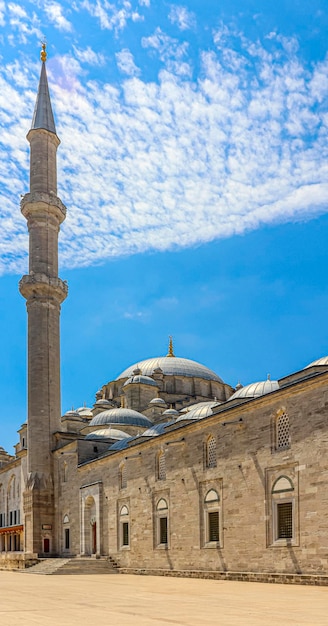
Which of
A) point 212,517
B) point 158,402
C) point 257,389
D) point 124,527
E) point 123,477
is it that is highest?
point 257,389

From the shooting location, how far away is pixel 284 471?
1814 cm

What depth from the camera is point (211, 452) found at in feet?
71.5

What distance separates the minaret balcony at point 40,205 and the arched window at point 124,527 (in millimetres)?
15856

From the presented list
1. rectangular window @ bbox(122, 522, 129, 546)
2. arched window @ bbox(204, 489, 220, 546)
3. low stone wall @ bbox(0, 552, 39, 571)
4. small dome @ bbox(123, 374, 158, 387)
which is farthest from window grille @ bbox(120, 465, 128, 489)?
small dome @ bbox(123, 374, 158, 387)

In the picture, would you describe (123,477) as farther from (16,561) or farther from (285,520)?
(285,520)

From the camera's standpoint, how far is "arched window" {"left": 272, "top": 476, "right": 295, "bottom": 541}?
1788cm

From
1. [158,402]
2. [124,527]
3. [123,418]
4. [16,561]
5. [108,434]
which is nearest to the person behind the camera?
[124,527]

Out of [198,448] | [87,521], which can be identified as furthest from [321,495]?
[87,521]

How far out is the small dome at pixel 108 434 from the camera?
108 ft

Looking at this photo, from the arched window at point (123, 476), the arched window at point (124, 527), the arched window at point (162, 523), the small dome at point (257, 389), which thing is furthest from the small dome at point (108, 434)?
the small dome at point (257, 389)

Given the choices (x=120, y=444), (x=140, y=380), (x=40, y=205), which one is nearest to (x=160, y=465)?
(x=120, y=444)

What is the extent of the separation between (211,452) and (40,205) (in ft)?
60.2

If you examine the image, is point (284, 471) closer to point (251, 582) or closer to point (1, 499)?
point (251, 582)

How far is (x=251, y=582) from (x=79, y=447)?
1449 cm
